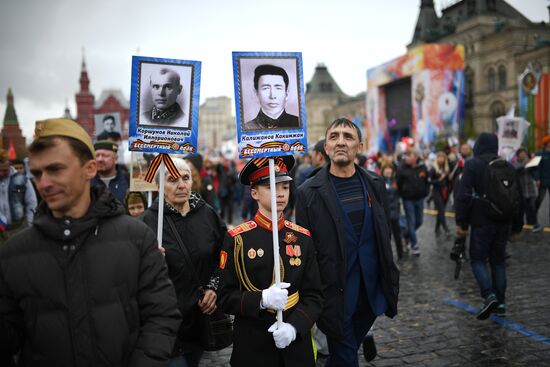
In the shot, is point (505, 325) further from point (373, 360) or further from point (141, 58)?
point (141, 58)

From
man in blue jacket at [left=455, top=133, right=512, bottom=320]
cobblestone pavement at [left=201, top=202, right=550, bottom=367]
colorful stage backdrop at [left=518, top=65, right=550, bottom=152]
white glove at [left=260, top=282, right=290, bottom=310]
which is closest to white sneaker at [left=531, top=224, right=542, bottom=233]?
cobblestone pavement at [left=201, top=202, right=550, bottom=367]

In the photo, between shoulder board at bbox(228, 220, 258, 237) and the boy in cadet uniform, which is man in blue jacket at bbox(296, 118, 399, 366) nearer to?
the boy in cadet uniform

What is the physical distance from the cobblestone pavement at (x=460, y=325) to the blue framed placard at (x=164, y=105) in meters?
2.39

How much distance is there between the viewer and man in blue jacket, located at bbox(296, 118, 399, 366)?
3.60 meters

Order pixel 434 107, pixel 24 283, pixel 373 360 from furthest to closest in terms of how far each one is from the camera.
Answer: pixel 434 107
pixel 373 360
pixel 24 283

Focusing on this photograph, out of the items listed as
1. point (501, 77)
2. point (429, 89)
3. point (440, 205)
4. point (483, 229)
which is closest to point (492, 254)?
point (483, 229)

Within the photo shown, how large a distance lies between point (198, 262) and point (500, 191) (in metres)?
3.80

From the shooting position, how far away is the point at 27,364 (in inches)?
79.2

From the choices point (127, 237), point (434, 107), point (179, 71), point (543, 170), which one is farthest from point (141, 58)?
point (434, 107)

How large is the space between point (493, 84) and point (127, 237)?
56.9m

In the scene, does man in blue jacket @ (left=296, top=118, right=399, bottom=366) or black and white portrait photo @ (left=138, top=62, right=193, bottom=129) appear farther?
man in blue jacket @ (left=296, top=118, right=399, bottom=366)

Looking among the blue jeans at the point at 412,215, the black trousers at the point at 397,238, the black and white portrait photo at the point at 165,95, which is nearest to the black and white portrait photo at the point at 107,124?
the black trousers at the point at 397,238

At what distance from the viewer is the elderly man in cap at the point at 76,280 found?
6.52 feet

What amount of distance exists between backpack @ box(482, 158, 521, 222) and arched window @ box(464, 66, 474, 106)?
177ft
